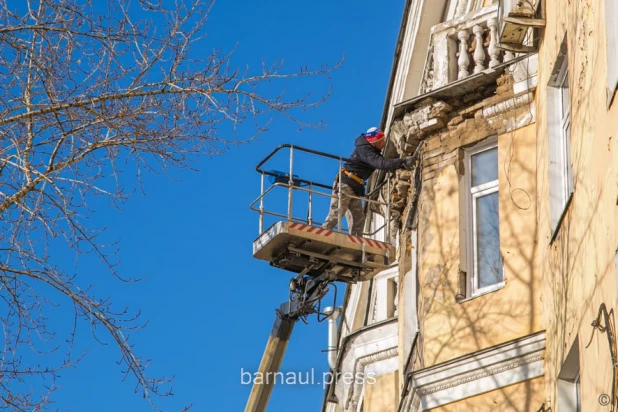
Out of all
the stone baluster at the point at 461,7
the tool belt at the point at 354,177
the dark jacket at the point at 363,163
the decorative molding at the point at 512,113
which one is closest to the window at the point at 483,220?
the decorative molding at the point at 512,113

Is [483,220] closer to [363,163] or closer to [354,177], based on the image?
[363,163]

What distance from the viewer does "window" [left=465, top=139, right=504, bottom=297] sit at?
14992 mm

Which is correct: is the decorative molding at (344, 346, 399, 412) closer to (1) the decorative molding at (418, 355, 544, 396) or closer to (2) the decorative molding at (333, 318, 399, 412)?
(2) the decorative molding at (333, 318, 399, 412)

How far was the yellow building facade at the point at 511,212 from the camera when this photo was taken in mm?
10953

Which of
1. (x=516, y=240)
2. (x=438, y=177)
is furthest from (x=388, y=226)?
(x=516, y=240)

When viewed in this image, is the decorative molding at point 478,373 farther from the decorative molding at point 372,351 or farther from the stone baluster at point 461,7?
the stone baluster at point 461,7

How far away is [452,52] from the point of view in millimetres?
16281

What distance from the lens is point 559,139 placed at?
13.6 meters

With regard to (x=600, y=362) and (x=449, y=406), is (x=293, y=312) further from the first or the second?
(x=600, y=362)

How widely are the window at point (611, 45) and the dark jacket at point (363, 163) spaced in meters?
6.06

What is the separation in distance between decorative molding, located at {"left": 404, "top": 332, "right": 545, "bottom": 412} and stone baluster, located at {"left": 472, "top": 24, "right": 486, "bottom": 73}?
360cm

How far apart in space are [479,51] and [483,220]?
206 centimetres

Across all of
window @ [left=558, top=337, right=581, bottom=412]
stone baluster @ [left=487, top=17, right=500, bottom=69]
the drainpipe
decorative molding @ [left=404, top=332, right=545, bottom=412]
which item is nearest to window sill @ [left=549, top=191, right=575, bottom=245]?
decorative molding @ [left=404, top=332, right=545, bottom=412]

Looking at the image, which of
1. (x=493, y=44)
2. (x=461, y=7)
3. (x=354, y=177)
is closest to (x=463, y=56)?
(x=493, y=44)
